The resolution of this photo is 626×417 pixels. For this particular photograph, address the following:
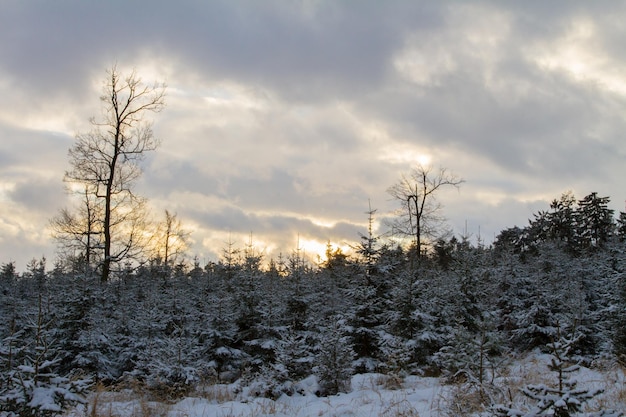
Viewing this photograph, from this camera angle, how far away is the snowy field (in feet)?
19.0

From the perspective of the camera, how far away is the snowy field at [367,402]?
580 centimetres

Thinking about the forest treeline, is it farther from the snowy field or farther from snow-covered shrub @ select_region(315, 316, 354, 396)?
the snowy field

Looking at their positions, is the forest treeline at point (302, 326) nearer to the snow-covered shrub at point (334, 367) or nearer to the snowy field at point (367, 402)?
the snow-covered shrub at point (334, 367)

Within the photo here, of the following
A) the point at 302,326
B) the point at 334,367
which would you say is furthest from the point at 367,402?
the point at 302,326

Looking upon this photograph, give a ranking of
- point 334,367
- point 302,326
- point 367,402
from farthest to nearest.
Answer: point 302,326 < point 334,367 < point 367,402

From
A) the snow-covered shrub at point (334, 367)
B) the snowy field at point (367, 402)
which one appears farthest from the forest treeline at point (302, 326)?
the snowy field at point (367, 402)

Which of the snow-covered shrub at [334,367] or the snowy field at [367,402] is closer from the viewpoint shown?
the snowy field at [367,402]

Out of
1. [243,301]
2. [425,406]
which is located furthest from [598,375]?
[243,301]

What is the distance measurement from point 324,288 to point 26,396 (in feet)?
52.5

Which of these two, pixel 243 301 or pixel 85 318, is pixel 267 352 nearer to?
pixel 243 301

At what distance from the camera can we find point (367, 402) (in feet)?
23.6

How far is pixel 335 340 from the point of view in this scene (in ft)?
31.1

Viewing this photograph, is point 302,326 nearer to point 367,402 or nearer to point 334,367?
point 334,367

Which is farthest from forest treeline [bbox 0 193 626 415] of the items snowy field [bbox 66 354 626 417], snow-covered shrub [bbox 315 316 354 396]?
snowy field [bbox 66 354 626 417]
